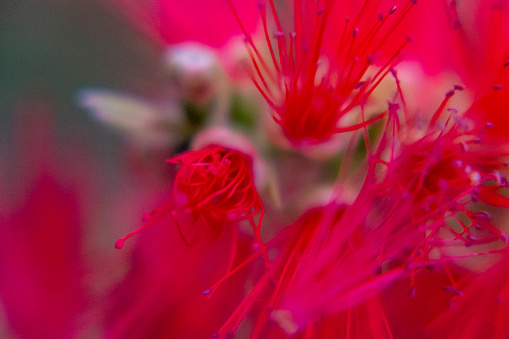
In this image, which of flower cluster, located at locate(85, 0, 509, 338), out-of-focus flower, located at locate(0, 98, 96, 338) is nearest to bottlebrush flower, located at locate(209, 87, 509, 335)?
flower cluster, located at locate(85, 0, 509, 338)

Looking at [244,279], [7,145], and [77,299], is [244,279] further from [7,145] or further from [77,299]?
[7,145]

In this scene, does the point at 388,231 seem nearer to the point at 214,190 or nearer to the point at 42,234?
the point at 214,190

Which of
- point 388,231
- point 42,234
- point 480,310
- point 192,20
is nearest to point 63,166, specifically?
point 42,234

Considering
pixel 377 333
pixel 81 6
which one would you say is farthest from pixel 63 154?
pixel 377 333

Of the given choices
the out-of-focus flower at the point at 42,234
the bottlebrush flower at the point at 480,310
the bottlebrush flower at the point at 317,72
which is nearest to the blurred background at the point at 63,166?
the out-of-focus flower at the point at 42,234

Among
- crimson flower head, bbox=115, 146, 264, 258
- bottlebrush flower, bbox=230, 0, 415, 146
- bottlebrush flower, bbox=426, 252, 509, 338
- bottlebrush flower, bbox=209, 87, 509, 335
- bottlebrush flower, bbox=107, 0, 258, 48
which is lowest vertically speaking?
bottlebrush flower, bbox=426, 252, 509, 338

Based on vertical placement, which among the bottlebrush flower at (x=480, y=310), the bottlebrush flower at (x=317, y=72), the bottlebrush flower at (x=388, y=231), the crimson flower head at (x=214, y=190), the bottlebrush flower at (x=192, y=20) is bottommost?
the bottlebrush flower at (x=480, y=310)

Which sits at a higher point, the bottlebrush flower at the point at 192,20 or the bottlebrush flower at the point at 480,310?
the bottlebrush flower at the point at 192,20

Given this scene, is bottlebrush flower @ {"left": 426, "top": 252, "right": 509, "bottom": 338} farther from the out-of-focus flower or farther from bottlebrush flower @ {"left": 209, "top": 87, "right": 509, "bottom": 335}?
the out-of-focus flower

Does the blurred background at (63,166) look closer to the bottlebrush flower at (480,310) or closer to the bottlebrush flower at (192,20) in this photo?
the bottlebrush flower at (192,20)

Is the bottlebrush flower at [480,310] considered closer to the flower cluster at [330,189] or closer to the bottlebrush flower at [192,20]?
the flower cluster at [330,189]
